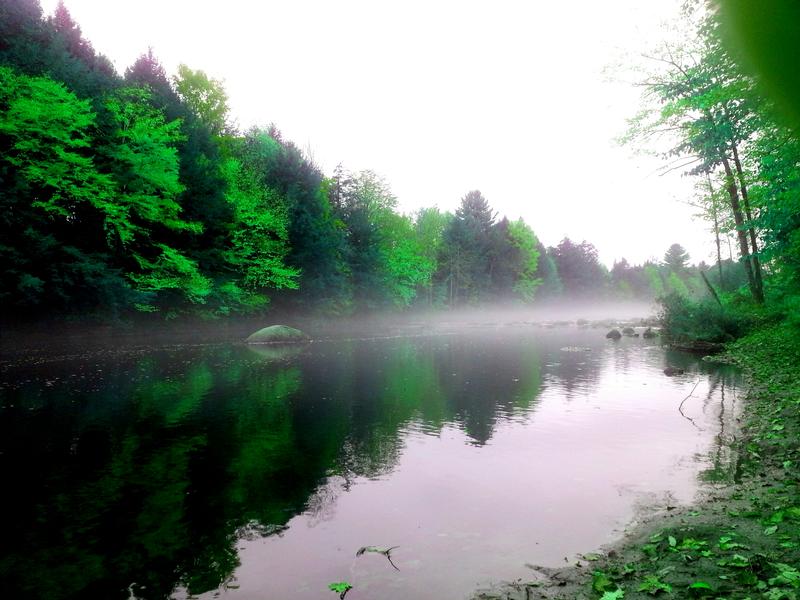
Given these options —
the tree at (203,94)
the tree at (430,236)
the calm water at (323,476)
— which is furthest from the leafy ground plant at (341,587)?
the tree at (430,236)

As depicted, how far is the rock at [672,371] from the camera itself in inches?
750

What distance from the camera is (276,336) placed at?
107 ft

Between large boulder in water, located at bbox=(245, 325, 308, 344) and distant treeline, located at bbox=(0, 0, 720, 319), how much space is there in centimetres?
526

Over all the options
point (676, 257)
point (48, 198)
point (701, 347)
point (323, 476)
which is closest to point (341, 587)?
point (323, 476)

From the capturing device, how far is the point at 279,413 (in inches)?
511

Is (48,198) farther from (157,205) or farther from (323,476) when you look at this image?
(323,476)

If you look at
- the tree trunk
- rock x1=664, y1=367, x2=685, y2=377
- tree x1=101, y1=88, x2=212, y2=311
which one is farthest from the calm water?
tree x1=101, y1=88, x2=212, y2=311

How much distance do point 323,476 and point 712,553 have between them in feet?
A: 18.4

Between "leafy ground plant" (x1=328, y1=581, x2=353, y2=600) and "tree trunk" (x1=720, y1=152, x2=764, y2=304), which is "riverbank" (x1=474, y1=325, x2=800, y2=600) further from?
"tree trunk" (x1=720, y1=152, x2=764, y2=304)

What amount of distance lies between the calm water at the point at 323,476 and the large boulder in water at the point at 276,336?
1397 cm

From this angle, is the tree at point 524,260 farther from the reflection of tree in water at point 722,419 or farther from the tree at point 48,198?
the reflection of tree in water at point 722,419

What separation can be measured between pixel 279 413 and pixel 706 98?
46.6ft

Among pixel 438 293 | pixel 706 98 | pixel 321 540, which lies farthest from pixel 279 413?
pixel 438 293

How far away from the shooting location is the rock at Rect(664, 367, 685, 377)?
19044 millimetres
